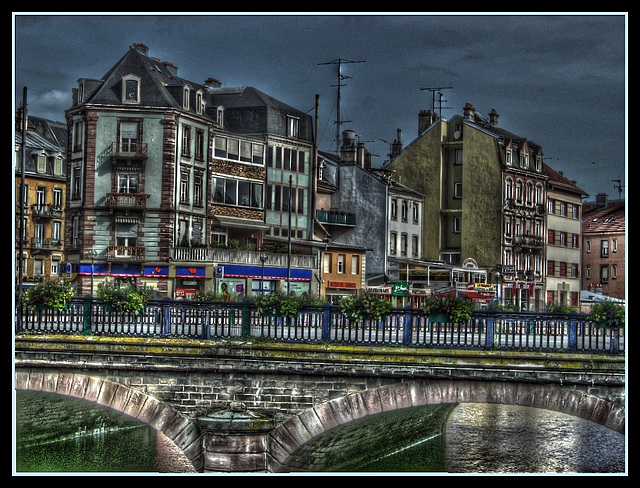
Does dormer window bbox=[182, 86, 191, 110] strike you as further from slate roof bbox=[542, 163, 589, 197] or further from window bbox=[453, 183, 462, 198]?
slate roof bbox=[542, 163, 589, 197]

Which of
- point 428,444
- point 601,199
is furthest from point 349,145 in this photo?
point 428,444

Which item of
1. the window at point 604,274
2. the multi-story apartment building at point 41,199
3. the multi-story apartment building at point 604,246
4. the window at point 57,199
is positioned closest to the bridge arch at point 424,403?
the multi-story apartment building at point 604,246

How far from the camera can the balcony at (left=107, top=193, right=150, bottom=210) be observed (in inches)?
846

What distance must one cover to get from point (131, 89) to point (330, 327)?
6.74 metres

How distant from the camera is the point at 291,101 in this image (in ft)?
67.7

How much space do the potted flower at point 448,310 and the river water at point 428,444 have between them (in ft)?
12.6

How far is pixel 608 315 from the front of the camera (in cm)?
1762

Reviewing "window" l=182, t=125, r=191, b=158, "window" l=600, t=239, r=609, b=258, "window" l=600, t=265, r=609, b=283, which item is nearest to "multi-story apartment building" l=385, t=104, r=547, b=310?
"window" l=600, t=239, r=609, b=258

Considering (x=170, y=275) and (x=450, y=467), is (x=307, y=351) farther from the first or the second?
(x=450, y=467)

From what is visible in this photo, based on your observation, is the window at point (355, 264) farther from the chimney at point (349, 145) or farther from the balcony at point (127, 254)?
the balcony at point (127, 254)

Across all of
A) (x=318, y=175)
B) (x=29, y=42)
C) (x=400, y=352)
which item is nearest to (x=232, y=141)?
(x=318, y=175)

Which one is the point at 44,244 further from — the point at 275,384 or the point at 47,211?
the point at 275,384

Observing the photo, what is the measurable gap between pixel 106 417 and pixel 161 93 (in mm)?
8582

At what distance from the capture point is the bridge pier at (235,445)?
703 inches
